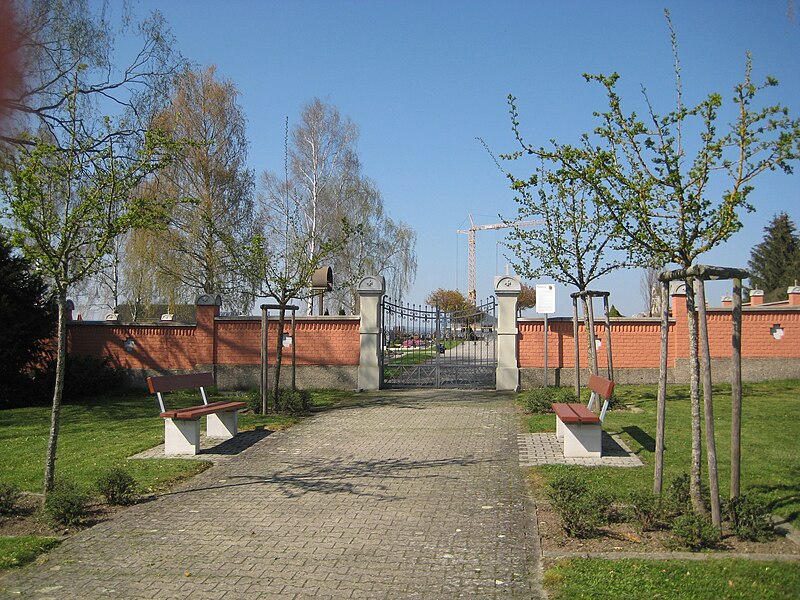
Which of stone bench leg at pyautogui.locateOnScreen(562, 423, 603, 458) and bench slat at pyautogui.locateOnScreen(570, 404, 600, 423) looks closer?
bench slat at pyautogui.locateOnScreen(570, 404, 600, 423)

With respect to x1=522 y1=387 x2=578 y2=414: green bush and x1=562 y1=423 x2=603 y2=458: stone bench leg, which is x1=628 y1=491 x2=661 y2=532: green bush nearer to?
x1=562 y1=423 x2=603 y2=458: stone bench leg

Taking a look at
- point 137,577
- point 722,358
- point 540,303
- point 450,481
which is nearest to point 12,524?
point 137,577

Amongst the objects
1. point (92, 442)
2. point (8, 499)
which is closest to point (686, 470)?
point (8, 499)

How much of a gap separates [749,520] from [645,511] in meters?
0.82

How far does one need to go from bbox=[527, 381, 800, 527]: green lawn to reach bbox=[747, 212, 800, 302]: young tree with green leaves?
142ft

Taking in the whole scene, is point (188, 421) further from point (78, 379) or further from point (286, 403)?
point (78, 379)

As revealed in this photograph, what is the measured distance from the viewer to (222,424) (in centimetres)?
1152

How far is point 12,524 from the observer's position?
6.77 metres

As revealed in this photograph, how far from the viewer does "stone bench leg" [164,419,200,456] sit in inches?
400

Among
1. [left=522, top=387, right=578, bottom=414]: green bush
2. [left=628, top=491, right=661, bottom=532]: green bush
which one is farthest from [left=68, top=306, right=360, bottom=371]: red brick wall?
[left=628, top=491, right=661, bottom=532]: green bush

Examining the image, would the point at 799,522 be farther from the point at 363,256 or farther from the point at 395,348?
the point at 363,256

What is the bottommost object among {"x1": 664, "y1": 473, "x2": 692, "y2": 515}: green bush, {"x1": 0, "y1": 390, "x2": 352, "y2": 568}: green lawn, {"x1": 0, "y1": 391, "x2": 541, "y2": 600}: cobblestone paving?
{"x1": 0, "y1": 391, "x2": 541, "y2": 600}: cobblestone paving

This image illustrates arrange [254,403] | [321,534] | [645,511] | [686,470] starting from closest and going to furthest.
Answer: [645,511], [321,534], [686,470], [254,403]

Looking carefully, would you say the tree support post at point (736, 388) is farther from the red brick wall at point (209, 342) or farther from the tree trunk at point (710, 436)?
the red brick wall at point (209, 342)
